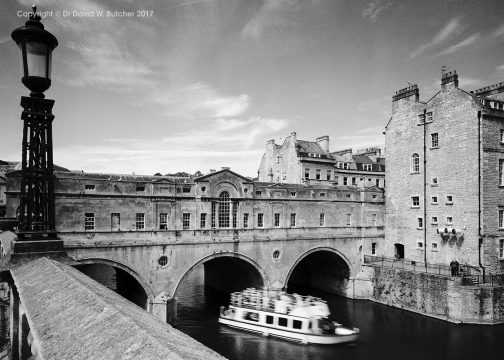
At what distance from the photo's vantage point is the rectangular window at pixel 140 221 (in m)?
25.5

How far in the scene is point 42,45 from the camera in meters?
7.62

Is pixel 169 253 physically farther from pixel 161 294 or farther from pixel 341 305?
pixel 341 305

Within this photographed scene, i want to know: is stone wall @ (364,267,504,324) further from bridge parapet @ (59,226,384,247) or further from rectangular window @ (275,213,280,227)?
rectangular window @ (275,213,280,227)

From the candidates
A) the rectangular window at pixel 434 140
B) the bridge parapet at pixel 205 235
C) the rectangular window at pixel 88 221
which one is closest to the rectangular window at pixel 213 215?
the bridge parapet at pixel 205 235

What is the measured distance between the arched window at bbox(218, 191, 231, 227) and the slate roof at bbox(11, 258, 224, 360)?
23.3 metres

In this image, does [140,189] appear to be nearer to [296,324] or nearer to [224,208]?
[224,208]

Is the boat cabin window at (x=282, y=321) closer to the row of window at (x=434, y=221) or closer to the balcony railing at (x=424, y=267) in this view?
the balcony railing at (x=424, y=267)

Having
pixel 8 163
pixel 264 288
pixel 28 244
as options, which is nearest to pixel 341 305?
pixel 264 288

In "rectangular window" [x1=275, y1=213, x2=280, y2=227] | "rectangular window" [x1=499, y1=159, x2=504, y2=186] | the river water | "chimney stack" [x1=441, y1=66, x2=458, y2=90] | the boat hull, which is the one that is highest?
"chimney stack" [x1=441, y1=66, x2=458, y2=90]

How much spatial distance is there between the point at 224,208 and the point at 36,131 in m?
21.6

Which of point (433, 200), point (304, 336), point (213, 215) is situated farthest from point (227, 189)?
point (433, 200)

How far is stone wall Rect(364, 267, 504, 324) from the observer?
26188mm

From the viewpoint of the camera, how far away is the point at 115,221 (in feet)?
80.9

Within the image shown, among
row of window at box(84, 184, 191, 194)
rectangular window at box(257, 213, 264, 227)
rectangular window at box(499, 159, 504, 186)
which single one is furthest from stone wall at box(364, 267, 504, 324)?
row of window at box(84, 184, 191, 194)
